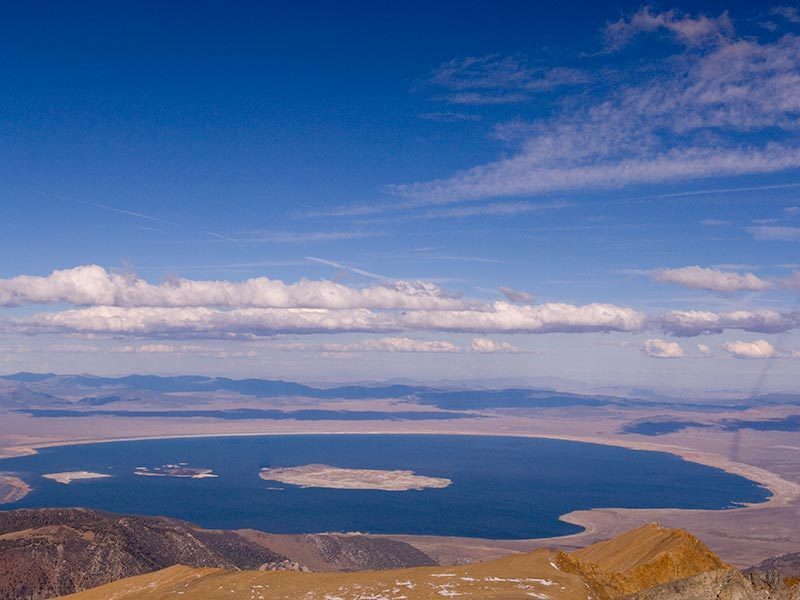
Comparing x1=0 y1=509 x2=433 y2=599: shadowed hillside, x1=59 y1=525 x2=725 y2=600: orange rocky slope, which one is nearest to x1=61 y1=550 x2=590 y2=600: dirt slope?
x1=59 y1=525 x2=725 y2=600: orange rocky slope

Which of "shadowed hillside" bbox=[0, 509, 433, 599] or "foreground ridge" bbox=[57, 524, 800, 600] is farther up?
"foreground ridge" bbox=[57, 524, 800, 600]

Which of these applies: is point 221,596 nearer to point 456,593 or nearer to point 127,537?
point 456,593

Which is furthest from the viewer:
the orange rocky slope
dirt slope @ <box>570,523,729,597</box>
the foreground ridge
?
dirt slope @ <box>570,523,729,597</box>

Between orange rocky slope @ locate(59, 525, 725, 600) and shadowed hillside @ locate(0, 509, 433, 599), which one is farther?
shadowed hillside @ locate(0, 509, 433, 599)

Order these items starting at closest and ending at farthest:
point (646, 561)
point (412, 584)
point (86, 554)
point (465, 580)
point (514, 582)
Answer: point (514, 582)
point (465, 580)
point (412, 584)
point (646, 561)
point (86, 554)

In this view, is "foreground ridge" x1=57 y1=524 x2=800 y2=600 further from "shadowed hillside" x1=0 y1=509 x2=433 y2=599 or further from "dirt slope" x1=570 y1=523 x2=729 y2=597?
"shadowed hillside" x1=0 y1=509 x2=433 y2=599

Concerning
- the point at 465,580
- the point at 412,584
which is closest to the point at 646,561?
the point at 465,580

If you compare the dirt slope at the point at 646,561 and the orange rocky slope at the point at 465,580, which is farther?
the dirt slope at the point at 646,561

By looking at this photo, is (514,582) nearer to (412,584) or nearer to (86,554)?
(412,584)

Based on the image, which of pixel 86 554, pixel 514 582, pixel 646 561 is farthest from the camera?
pixel 86 554

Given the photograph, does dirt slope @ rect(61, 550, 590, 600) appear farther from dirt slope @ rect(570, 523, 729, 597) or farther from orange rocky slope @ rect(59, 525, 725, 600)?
dirt slope @ rect(570, 523, 729, 597)

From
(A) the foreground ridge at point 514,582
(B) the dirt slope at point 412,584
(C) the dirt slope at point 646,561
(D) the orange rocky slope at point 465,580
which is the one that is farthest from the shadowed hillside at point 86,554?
(C) the dirt slope at point 646,561

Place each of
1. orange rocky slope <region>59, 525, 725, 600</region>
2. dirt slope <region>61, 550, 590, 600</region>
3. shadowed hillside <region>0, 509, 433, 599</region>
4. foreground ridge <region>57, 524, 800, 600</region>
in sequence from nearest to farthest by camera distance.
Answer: foreground ridge <region>57, 524, 800, 600</region> → dirt slope <region>61, 550, 590, 600</region> → orange rocky slope <region>59, 525, 725, 600</region> → shadowed hillside <region>0, 509, 433, 599</region>

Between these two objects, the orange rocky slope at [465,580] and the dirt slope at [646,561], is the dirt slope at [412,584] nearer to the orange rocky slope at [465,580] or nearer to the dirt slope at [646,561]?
the orange rocky slope at [465,580]
